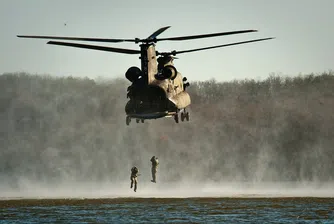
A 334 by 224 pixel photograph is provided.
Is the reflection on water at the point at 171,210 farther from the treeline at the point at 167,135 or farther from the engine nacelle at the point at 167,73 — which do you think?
the treeline at the point at 167,135

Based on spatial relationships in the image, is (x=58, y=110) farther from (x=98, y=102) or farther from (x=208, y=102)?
(x=208, y=102)

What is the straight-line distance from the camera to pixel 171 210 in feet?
168

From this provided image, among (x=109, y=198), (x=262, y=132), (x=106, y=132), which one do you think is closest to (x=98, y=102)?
(x=106, y=132)

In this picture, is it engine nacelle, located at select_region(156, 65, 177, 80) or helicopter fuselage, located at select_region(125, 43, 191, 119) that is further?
engine nacelle, located at select_region(156, 65, 177, 80)

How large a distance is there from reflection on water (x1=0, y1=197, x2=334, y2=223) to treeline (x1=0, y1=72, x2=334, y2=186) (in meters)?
37.8

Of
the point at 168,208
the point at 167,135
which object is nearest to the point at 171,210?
the point at 168,208

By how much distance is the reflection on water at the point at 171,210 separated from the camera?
46188 millimetres

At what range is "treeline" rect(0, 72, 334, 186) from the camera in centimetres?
9812

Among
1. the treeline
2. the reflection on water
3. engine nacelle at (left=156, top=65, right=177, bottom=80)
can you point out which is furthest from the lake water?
the treeline

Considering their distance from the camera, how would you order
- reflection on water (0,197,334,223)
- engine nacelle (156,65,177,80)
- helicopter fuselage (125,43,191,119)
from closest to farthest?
reflection on water (0,197,334,223), helicopter fuselage (125,43,191,119), engine nacelle (156,65,177,80)

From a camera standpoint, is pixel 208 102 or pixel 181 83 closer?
pixel 181 83

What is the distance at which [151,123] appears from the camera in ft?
335

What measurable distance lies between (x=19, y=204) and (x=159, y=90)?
11.8m

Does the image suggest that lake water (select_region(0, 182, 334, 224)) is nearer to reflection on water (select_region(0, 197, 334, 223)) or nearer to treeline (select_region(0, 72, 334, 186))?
reflection on water (select_region(0, 197, 334, 223))
